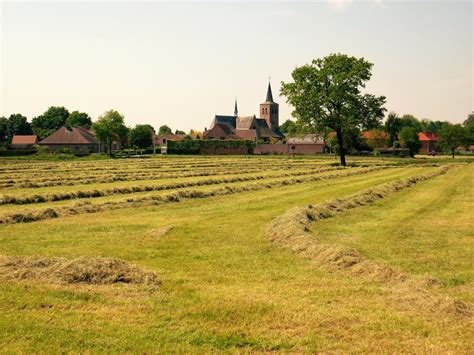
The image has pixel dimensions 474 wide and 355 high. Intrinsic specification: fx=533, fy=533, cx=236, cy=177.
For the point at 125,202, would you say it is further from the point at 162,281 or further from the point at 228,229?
the point at 162,281

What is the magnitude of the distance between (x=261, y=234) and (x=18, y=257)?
327 inches

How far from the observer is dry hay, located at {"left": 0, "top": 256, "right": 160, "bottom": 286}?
12133mm

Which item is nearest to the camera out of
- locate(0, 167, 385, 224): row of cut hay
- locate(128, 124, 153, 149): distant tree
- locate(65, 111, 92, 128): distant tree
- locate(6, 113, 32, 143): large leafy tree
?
locate(0, 167, 385, 224): row of cut hay

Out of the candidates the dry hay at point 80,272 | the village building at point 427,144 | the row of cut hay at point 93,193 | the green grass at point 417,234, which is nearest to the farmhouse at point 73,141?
the row of cut hay at point 93,193

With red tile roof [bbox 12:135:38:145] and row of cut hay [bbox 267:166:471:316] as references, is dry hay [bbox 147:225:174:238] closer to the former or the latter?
row of cut hay [bbox 267:166:471:316]

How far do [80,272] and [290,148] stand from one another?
131 m

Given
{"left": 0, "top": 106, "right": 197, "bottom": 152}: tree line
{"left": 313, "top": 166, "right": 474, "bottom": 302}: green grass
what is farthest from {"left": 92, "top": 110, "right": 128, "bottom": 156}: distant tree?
{"left": 313, "top": 166, "right": 474, "bottom": 302}: green grass

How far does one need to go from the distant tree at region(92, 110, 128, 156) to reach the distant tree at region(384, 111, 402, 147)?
243 ft

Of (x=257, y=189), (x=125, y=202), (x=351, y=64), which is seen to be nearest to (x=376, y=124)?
(x=351, y=64)

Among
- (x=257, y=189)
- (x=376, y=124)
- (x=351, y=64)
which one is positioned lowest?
(x=257, y=189)

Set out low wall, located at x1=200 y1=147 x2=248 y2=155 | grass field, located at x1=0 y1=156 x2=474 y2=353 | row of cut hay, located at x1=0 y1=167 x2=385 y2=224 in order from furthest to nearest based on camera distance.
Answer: low wall, located at x1=200 y1=147 x2=248 y2=155 → row of cut hay, located at x1=0 y1=167 x2=385 y2=224 → grass field, located at x1=0 y1=156 x2=474 y2=353

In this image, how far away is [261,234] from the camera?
18969 millimetres

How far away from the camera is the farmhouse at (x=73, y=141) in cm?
12962

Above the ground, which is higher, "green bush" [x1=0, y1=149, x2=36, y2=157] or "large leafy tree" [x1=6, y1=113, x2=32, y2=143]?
"large leafy tree" [x1=6, y1=113, x2=32, y2=143]
